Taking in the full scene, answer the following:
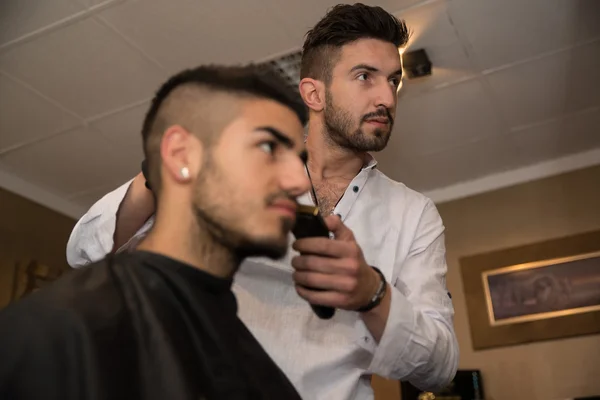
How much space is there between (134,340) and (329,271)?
8.6 inches

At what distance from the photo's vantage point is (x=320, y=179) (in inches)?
40.2

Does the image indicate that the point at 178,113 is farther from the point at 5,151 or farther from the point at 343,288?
the point at 5,151

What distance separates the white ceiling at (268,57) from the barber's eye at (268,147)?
143 cm

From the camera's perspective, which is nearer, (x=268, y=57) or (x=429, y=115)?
(x=268, y=57)

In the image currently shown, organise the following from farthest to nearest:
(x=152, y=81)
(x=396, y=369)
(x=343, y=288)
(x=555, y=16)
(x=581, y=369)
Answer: (x=581, y=369) < (x=152, y=81) < (x=555, y=16) < (x=396, y=369) < (x=343, y=288)

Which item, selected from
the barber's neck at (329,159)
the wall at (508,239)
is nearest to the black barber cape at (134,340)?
the barber's neck at (329,159)

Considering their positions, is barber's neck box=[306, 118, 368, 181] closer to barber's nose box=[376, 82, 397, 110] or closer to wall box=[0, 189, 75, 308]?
barber's nose box=[376, 82, 397, 110]

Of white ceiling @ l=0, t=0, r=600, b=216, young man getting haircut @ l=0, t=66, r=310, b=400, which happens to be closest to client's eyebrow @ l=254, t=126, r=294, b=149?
young man getting haircut @ l=0, t=66, r=310, b=400

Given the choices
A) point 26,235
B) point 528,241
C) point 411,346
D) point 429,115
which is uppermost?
point 429,115

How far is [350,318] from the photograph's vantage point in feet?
2.73

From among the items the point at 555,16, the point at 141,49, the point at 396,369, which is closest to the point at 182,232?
the point at 396,369

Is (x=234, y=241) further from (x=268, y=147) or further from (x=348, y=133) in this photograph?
(x=348, y=133)

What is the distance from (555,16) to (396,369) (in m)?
1.72

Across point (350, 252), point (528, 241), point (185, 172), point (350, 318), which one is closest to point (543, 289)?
point (528, 241)
